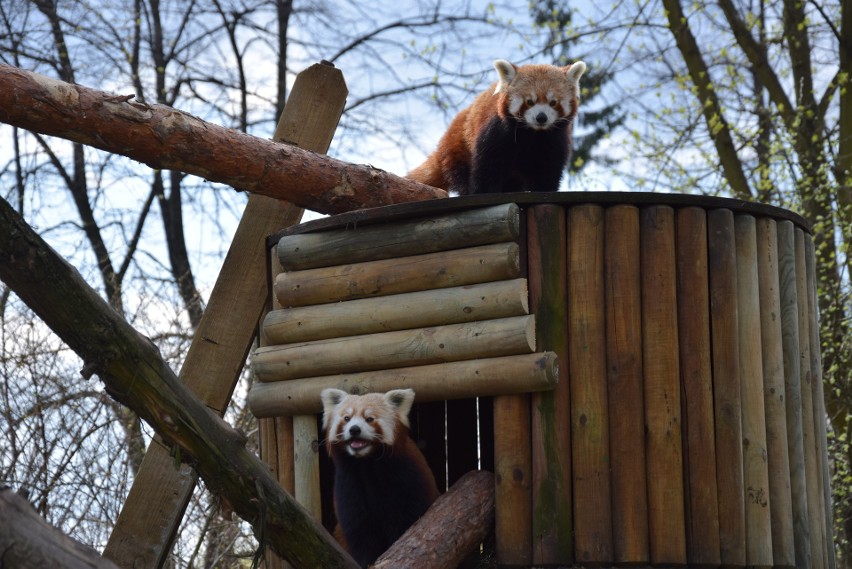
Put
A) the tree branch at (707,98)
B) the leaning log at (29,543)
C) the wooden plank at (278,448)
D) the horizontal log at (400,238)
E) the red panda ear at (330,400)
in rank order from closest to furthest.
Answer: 1. the leaning log at (29,543)
2. the horizontal log at (400,238)
3. the red panda ear at (330,400)
4. the wooden plank at (278,448)
5. the tree branch at (707,98)

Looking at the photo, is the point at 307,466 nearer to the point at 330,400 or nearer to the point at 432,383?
the point at 330,400

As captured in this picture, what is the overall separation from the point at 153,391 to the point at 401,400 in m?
1.43

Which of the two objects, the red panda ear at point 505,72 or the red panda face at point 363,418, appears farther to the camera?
the red panda ear at point 505,72

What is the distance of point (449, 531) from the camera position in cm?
475

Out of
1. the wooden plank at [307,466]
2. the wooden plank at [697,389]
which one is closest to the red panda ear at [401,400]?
the wooden plank at [307,466]

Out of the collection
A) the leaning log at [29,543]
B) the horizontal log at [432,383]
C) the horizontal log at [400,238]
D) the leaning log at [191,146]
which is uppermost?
the leaning log at [191,146]

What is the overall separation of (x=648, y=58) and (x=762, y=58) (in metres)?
1.42

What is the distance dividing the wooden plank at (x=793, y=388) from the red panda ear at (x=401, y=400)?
1.98 meters

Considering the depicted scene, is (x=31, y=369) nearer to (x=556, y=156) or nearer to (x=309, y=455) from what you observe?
(x=309, y=455)

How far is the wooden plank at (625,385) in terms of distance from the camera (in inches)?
184

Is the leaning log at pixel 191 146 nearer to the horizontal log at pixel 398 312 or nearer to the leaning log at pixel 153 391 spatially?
the horizontal log at pixel 398 312

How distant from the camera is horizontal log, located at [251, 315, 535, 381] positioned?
481cm

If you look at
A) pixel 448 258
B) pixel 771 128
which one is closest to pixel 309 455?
pixel 448 258

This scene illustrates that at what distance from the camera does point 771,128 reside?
474 inches
